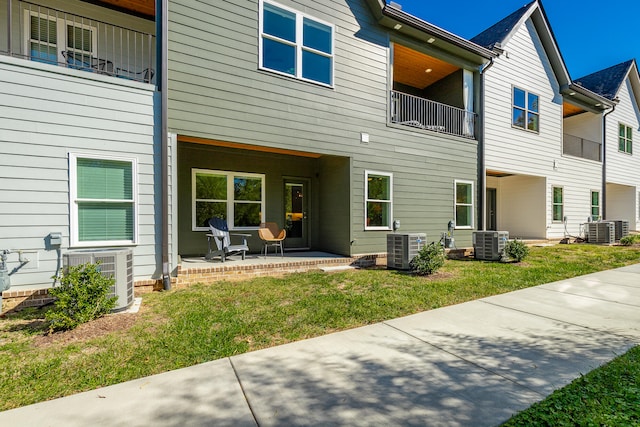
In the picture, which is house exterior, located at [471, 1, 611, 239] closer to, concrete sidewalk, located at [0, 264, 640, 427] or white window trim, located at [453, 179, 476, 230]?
white window trim, located at [453, 179, 476, 230]

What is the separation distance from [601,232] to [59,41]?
61.1 feet

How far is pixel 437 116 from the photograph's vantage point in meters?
9.73

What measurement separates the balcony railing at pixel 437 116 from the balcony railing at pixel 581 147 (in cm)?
702

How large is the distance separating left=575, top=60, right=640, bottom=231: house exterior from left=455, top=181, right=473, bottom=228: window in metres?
9.63

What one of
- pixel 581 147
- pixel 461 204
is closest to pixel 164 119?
pixel 461 204

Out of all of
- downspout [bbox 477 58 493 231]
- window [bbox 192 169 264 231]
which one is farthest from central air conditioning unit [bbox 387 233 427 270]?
downspout [bbox 477 58 493 231]

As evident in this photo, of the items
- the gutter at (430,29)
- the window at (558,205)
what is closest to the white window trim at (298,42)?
the gutter at (430,29)

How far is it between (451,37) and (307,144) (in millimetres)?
5525

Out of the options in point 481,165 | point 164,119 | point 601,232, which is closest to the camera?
point 164,119

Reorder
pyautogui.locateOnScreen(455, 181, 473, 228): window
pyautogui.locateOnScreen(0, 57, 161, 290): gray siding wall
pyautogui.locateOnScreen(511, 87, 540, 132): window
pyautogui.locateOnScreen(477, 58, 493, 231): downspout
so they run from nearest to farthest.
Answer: pyautogui.locateOnScreen(0, 57, 161, 290): gray siding wall → pyautogui.locateOnScreen(455, 181, 473, 228): window → pyautogui.locateOnScreen(477, 58, 493, 231): downspout → pyautogui.locateOnScreen(511, 87, 540, 132): window

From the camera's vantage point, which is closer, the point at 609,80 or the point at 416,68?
the point at 416,68

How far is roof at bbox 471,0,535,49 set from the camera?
1072cm

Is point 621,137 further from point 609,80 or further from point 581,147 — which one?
point 581,147

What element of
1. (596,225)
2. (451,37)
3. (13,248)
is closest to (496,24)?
(451,37)
